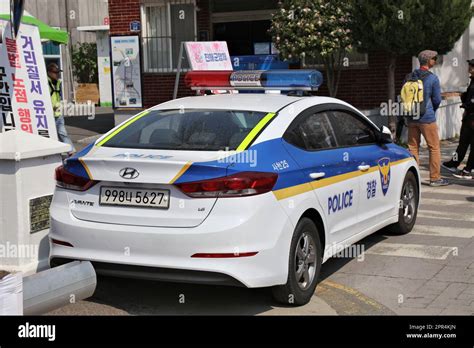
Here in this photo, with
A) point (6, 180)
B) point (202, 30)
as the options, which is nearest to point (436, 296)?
point (6, 180)

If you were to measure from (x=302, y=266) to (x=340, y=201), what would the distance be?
839 millimetres

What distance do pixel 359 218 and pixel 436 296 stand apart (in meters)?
1.09

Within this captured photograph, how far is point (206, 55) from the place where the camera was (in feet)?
45.6

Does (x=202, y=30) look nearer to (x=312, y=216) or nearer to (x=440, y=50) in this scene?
(x=440, y=50)

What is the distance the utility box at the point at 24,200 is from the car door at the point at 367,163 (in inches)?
106

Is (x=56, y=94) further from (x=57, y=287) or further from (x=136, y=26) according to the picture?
(x=57, y=287)

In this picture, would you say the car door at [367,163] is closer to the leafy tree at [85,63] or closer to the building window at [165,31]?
the building window at [165,31]

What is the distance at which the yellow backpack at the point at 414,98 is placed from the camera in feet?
34.9

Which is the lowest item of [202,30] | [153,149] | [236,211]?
[236,211]

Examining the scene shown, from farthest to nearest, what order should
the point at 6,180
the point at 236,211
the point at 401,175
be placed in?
the point at 401,175 < the point at 6,180 < the point at 236,211

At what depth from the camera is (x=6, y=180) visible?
633cm

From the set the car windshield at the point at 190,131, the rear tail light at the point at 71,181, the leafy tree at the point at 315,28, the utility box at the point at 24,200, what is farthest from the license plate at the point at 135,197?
the leafy tree at the point at 315,28

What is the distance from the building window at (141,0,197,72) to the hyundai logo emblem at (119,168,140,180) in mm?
13712

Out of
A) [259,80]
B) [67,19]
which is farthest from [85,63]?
[259,80]
